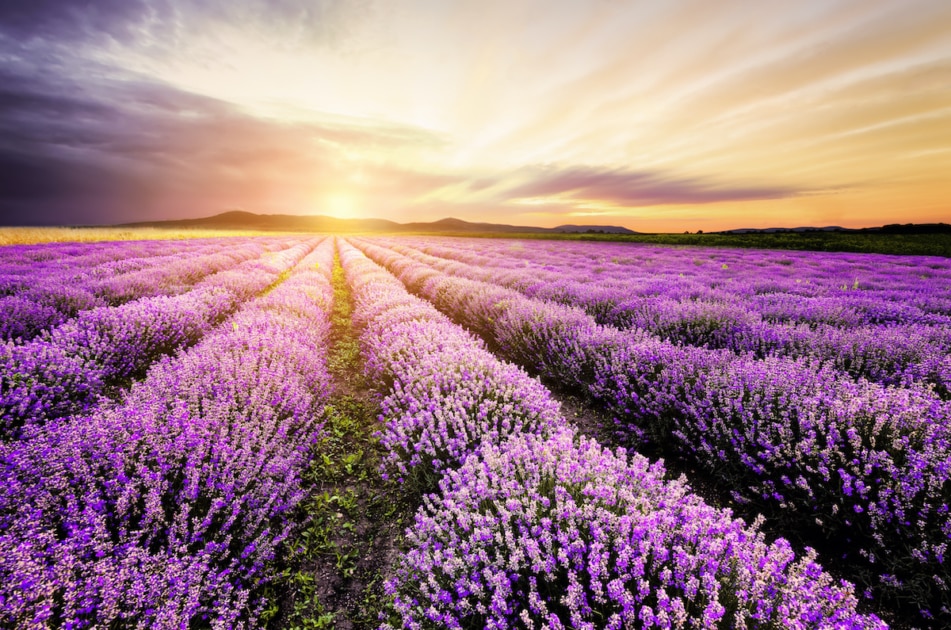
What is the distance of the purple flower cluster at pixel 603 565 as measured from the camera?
136 centimetres

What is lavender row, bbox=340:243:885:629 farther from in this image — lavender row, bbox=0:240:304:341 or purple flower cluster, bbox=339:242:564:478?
lavender row, bbox=0:240:304:341

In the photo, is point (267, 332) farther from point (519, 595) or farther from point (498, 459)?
point (519, 595)

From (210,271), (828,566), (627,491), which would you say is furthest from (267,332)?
(210,271)

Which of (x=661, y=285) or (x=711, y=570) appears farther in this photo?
(x=661, y=285)

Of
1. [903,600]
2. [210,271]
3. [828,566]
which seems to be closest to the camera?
[903,600]

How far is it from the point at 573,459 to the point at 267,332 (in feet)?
12.8

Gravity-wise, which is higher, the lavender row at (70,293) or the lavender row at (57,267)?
the lavender row at (57,267)

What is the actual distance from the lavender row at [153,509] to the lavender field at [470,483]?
Answer: 0.05ft

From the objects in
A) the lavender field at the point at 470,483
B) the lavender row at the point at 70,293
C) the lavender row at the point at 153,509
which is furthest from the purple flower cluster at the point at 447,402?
the lavender row at the point at 70,293

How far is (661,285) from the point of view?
8.31 meters

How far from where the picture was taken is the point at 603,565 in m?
1.47

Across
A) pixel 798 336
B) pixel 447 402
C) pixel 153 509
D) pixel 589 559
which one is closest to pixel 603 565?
pixel 589 559

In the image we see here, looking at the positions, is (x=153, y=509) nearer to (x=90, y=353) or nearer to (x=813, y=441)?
(x=90, y=353)

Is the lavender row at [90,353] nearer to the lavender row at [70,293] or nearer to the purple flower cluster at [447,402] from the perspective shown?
the lavender row at [70,293]
